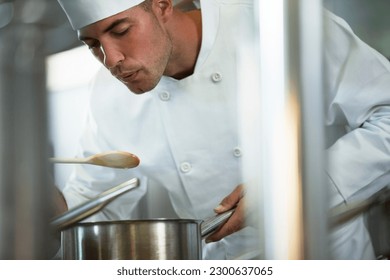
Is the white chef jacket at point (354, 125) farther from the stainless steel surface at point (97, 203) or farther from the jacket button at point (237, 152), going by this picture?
the stainless steel surface at point (97, 203)

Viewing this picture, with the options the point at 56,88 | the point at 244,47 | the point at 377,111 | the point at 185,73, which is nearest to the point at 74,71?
the point at 56,88

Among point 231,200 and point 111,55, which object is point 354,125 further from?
point 111,55

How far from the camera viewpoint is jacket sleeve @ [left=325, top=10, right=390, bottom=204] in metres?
1.08

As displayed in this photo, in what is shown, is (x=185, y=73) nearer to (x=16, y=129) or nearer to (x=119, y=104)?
(x=119, y=104)

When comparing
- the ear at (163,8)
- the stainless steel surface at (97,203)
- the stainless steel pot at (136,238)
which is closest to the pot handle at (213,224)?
the stainless steel pot at (136,238)

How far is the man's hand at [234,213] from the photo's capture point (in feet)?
3.58

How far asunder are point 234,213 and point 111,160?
234mm

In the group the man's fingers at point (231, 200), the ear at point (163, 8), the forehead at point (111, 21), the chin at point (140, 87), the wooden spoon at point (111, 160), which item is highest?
the ear at point (163, 8)

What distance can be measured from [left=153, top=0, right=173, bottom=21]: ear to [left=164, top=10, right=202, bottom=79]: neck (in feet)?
0.05

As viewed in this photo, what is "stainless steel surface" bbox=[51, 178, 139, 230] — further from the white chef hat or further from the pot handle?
the white chef hat

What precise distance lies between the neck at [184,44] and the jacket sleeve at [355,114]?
0.22m
